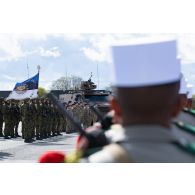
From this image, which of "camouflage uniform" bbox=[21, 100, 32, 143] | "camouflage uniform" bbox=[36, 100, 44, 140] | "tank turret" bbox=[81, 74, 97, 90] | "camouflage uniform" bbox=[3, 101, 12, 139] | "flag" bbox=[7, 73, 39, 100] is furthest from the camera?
"tank turret" bbox=[81, 74, 97, 90]

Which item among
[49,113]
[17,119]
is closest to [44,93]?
[17,119]

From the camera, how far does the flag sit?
56.3 feet

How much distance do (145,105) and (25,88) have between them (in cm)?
1609

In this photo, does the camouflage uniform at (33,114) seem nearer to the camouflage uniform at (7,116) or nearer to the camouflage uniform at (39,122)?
the camouflage uniform at (39,122)

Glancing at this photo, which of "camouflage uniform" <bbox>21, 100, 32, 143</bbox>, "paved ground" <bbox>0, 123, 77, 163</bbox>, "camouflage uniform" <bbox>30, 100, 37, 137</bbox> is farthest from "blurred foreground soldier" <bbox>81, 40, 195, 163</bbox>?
"camouflage uniform" <bbox>30, 100, 37, 137</bbox>

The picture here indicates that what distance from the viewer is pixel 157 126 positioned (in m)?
1.30

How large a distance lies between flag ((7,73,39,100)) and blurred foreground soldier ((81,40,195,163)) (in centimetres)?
1583

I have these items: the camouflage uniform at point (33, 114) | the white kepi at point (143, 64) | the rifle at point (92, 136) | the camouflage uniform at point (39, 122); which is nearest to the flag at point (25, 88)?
the camouflage uniform at point (39, 122)

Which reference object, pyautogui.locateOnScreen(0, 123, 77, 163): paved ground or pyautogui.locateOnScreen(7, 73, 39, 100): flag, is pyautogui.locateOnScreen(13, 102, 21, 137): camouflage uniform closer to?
pyautogui.locateOnScreen(7, 73, 39, 100): flag

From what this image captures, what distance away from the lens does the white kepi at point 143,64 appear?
50.8 inches

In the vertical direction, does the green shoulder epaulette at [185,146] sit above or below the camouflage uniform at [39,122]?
above

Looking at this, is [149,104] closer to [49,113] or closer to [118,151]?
[118,151]

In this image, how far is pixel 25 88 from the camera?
17203mm

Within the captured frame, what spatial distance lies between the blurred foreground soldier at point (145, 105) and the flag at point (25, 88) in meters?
15.8
